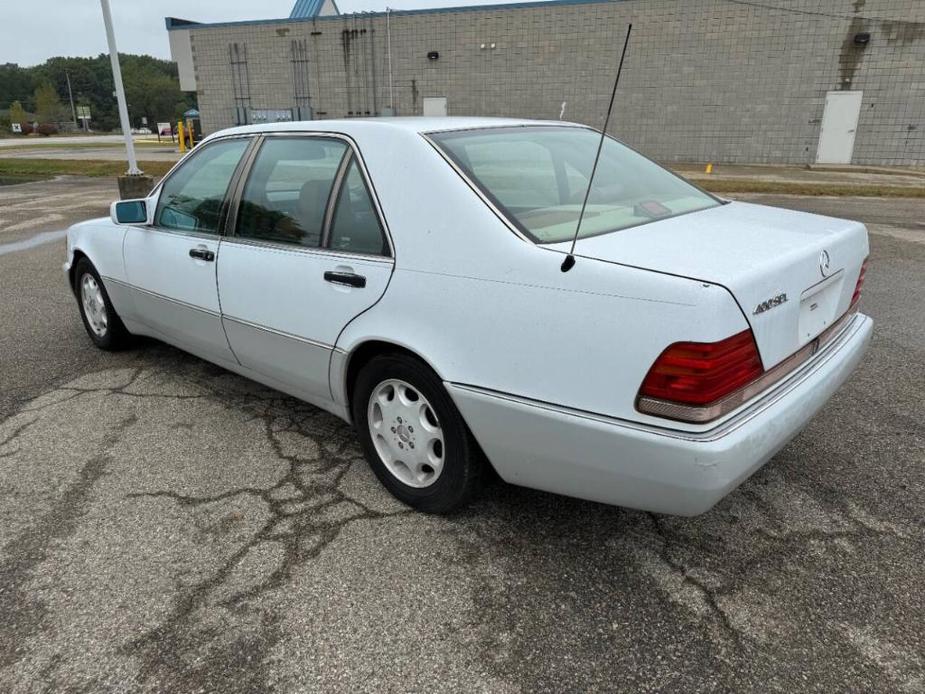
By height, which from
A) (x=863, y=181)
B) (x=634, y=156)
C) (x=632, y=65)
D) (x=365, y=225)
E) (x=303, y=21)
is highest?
(x=303, y=21)

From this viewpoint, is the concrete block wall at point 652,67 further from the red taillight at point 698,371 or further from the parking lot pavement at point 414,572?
the red taillight at point 698,371

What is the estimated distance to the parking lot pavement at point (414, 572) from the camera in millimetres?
2039

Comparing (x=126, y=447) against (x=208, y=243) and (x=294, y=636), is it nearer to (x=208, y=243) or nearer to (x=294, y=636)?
(x=208, y=243)

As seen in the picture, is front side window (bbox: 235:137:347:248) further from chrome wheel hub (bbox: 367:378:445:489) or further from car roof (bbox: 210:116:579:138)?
chrome wheel hub (bbox: 367:378:445:489)

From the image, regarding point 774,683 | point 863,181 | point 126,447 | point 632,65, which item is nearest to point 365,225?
point 126,447

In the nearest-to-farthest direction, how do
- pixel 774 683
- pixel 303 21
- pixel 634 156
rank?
1. pixel 774 683
2. pixel 634 156
3. pixel 303 21

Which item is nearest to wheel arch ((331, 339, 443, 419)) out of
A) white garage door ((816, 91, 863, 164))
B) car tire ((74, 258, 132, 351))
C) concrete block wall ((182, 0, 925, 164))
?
car tire ((74, 258, 132, 351))

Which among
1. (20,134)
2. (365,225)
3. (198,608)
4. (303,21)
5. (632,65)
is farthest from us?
(20,134)

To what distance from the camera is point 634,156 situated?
136 inches

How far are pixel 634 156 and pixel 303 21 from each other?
31.0m

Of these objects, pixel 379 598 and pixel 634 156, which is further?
pixel 634 156

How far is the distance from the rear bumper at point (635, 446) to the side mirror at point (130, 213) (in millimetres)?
2609

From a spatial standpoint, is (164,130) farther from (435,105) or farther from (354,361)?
(354,361)

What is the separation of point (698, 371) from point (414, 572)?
127cm
